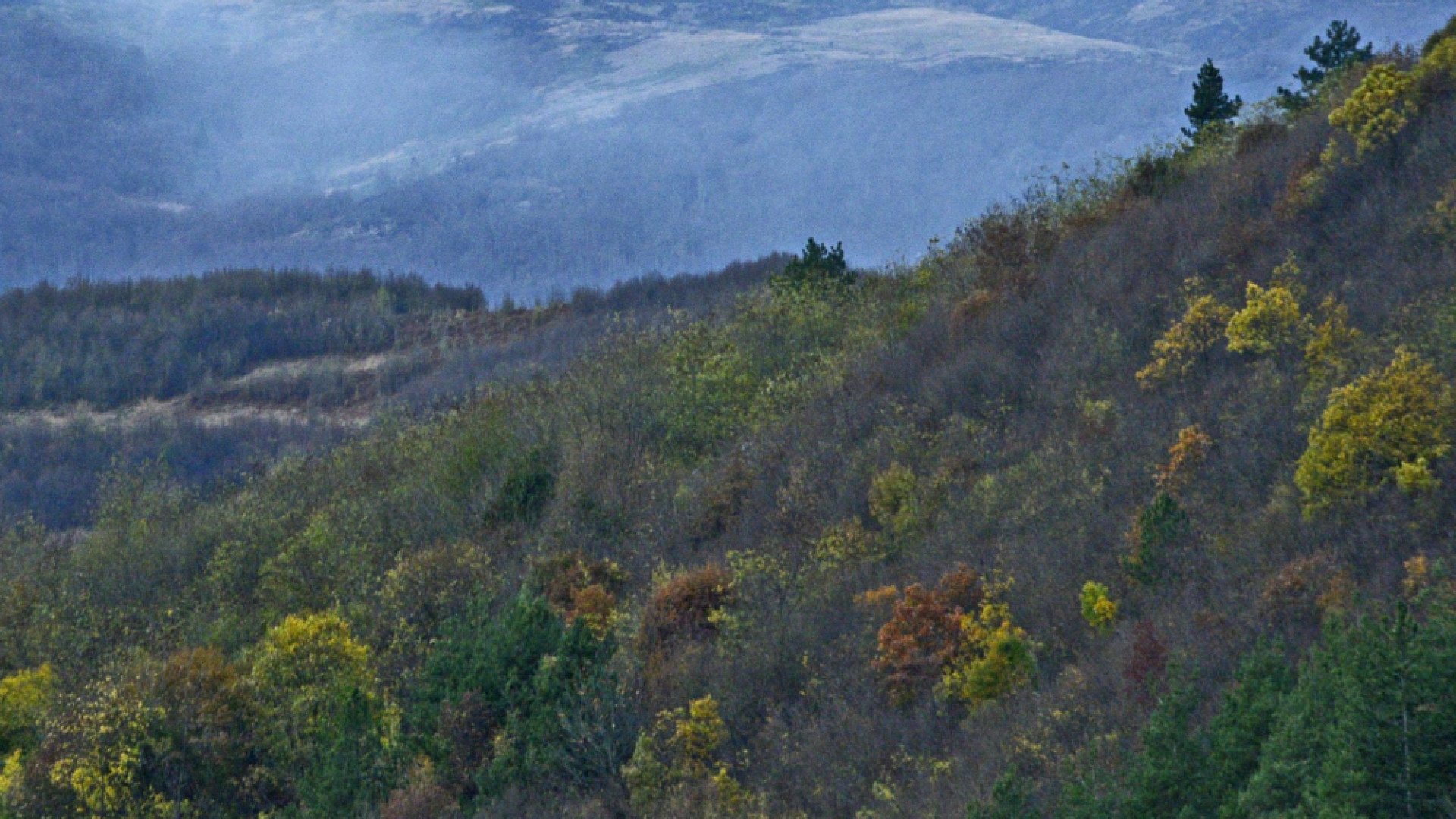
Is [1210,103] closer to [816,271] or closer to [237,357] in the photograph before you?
[816,271]

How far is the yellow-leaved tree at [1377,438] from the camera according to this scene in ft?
47.3

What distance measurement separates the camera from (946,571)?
794 inches

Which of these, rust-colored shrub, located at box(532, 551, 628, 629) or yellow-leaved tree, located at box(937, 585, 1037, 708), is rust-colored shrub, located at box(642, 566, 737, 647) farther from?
yellow-leaved tree, located at box(937, 585, 1037, 708)

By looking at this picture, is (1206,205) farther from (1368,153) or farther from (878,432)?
(878,432)

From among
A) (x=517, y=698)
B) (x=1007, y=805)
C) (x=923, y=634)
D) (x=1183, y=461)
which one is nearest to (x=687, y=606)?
(x=517, y=698)

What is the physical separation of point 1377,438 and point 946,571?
22.4ft

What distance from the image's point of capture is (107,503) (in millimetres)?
44438

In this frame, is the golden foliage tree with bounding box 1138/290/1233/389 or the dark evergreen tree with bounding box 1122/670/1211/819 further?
the golden foliage tree with bounding box 1138/290/1233/389

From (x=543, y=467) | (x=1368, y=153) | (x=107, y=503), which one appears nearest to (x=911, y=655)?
(x=1368, y=153)

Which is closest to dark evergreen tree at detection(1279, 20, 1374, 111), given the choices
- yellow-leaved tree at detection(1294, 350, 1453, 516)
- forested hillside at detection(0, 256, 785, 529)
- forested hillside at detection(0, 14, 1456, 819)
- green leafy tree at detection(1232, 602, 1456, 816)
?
forested hillside at detection(0, 14, 1456, 819)

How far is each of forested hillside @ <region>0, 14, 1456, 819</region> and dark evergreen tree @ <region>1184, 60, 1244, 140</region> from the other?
0.14 meters

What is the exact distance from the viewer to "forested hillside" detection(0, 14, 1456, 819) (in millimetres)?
12914

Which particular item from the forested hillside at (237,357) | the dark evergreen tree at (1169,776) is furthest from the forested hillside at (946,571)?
the forested hillside at (237,357)

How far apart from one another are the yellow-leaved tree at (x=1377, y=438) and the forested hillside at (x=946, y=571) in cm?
5
